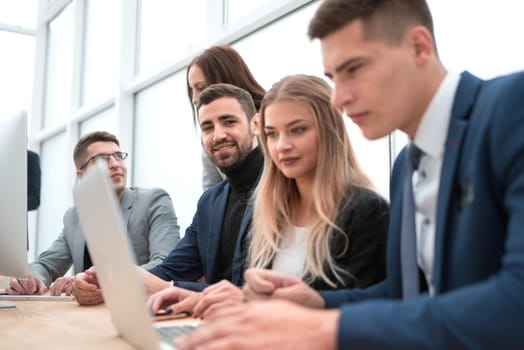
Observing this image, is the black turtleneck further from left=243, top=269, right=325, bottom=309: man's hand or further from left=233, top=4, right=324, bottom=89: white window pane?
left=233, top=4, right=324, bottom=89: white window pane

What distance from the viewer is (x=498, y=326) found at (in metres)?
0.60

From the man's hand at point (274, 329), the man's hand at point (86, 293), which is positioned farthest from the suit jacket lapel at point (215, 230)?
the man's hand at point (274, 329)

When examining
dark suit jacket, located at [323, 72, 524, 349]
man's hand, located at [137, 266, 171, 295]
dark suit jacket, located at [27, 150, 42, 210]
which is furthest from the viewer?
dark suit jacket, located at [27, 150, 42, 210]

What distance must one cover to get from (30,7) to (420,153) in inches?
278

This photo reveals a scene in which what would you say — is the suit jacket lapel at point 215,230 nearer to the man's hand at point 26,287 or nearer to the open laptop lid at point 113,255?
the man's hand at point 26,287

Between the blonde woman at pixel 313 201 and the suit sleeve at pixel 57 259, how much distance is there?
151cm

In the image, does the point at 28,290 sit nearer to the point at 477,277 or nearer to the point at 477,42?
the point at 477,277

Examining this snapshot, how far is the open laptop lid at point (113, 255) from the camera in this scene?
0.74m

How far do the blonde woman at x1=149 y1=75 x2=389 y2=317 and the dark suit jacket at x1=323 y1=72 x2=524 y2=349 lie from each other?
0.25 meters

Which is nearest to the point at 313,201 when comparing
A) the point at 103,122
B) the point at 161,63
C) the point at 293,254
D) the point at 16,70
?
the point at 293,254

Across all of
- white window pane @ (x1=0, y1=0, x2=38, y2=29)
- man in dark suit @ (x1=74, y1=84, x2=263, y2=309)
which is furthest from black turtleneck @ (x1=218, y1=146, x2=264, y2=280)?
white window pane @ (x1=0, y1=0, x2=38, y2=29)

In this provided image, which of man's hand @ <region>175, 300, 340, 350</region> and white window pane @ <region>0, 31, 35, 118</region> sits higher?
white window pane @ <region>0, 31, 35, 118</region>

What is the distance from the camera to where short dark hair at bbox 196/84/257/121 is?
1.99 meters

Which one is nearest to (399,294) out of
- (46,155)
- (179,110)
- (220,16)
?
(220,16)
